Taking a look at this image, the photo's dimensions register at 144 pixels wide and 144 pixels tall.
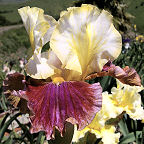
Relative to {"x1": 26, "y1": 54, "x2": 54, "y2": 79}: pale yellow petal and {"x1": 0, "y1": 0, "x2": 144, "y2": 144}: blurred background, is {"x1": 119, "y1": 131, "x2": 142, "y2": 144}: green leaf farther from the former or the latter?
{"x1": 26, "y1": 54, "x2": 54, "y2": 79}: pale yellow petal

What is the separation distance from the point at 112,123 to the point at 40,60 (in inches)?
23.9

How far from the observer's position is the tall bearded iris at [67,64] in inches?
22.8

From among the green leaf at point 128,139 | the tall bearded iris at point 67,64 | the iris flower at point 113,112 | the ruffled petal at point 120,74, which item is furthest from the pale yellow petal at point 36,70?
the green leaf at point 128,139

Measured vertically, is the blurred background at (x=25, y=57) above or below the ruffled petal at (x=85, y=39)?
below

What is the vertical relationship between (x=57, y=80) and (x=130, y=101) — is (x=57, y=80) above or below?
above

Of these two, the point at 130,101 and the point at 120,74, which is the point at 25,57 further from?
the point at 120,74

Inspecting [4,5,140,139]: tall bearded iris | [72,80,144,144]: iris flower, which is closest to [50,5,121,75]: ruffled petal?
[4,5,140,139]: tall bearded iris

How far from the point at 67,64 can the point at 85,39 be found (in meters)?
0.10

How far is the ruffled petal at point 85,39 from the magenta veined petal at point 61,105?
95 mm

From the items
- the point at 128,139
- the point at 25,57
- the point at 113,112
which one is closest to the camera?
the point at 113,112

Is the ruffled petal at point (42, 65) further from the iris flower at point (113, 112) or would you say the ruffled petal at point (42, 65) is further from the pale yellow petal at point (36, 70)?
the iris flower at point (113, 112)

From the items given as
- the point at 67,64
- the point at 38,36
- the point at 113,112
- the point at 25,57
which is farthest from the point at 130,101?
the point at 25,57

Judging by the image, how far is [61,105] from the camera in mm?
588

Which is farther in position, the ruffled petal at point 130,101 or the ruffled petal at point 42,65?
the ruffled petal at point 130,101
